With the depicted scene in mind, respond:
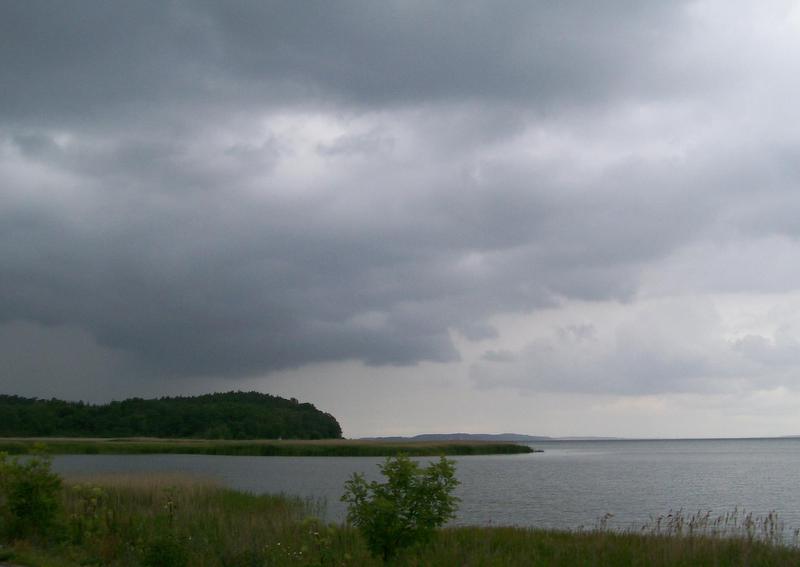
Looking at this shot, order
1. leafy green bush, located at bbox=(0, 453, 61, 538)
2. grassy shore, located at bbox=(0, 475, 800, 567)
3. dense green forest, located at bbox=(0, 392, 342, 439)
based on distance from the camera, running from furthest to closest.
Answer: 1. dense green forest, located at bbox=(0, 392, 342, 439)
2. leafy green bush, located at bbox=(0, 453, 61, 538)
3. grassy shore, located at bbox=(0, 475, 800, 567)

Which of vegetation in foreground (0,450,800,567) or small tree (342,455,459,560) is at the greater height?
small tree (342,455,459,560)

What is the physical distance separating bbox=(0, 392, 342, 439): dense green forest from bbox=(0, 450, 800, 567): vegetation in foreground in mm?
128319

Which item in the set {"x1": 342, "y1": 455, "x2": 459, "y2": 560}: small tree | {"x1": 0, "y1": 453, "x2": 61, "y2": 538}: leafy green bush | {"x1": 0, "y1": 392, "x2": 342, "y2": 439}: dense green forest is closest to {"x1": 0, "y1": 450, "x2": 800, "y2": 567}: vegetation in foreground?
{"x1": 0, "y1": 453, "x2": 61, "y2": 538}: leafy green bush

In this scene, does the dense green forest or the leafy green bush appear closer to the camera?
the leafy green bush

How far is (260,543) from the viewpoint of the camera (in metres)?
15.5

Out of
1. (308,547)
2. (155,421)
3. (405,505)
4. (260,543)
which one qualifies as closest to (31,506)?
(260,543)

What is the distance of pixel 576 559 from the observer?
44.8 feet

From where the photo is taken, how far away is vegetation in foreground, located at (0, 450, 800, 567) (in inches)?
523

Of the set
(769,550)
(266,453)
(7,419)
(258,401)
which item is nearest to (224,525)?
(769,550)

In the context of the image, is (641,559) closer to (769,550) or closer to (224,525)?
(769,550)

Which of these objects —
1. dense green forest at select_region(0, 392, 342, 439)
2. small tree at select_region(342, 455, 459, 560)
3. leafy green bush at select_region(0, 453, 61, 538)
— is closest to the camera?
small tree at select_region(342, 455, 459, 560)

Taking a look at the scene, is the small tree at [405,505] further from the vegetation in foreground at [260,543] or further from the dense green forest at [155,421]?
the dense green forest at [155,421]

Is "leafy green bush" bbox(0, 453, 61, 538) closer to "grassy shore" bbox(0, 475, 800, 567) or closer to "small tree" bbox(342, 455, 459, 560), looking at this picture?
"grassy shore" bbox(0, 475, 800, 567)

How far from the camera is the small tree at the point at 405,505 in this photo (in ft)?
40.9
